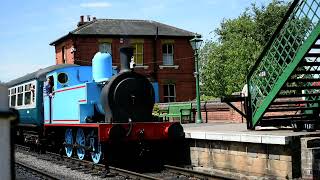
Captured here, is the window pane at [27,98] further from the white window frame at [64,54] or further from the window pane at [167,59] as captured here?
the window pane at [167,59]

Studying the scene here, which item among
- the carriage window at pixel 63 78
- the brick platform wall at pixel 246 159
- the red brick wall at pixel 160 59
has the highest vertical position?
the red brick wall at pixel 160 59

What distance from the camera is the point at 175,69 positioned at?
103 feet

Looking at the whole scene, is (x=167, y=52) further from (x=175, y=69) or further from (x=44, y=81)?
(x=44, y=81)

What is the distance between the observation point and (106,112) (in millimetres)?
10438

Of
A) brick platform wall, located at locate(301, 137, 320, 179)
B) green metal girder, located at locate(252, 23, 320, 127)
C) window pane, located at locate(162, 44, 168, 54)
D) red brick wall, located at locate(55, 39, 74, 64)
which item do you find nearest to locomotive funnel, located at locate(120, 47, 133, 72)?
green metal girder, located at locate(252, 23, 320, 127)

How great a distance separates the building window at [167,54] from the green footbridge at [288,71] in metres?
21.2

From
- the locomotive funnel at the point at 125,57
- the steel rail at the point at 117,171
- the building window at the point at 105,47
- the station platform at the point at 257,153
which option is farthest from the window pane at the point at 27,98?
the building window at the point at 105,47

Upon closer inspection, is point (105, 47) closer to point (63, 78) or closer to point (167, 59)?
point (167, 59)

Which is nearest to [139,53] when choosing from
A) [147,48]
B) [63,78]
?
[147,48]

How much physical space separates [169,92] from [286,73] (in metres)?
22.4

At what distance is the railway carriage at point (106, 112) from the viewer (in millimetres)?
10281

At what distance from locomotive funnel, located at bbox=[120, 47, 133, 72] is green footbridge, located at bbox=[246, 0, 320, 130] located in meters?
2.84

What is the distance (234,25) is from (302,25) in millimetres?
30822

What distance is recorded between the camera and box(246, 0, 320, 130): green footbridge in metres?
8.27
